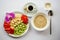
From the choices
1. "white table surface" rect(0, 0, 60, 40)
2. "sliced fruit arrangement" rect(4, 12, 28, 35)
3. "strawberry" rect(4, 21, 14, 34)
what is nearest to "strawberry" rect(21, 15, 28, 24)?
"sliced fruit arrangement" rect(4, 12, 28, 35)

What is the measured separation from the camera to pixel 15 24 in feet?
7.15

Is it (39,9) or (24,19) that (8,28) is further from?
(39,9)

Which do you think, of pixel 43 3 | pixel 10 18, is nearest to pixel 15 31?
pixel 10 18

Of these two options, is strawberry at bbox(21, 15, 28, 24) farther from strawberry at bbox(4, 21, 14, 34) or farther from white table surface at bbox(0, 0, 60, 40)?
strawberry at bbox(4, 21, 14, 34)

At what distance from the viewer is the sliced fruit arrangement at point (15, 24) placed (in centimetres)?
218

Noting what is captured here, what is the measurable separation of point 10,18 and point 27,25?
267 mm

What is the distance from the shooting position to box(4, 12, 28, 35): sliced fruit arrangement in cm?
218

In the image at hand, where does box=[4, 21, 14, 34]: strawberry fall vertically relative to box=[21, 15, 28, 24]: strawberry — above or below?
below

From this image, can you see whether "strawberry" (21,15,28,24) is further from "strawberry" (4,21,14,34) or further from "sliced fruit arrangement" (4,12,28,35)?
"strawberry" (4,21,14,34)

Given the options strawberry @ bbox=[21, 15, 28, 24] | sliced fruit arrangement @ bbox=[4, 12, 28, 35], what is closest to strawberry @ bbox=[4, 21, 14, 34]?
sliced fruit arrangement @ bbox=[4, 12, 28, 35]

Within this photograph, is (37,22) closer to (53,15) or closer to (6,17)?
(53,15)

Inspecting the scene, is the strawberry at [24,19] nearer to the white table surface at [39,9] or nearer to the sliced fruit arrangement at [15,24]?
the sliced fruit arrangement at [15,24]

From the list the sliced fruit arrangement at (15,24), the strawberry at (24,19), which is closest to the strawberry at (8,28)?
the sliced fruit arrangement at (15,24)

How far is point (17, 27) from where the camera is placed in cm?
218
